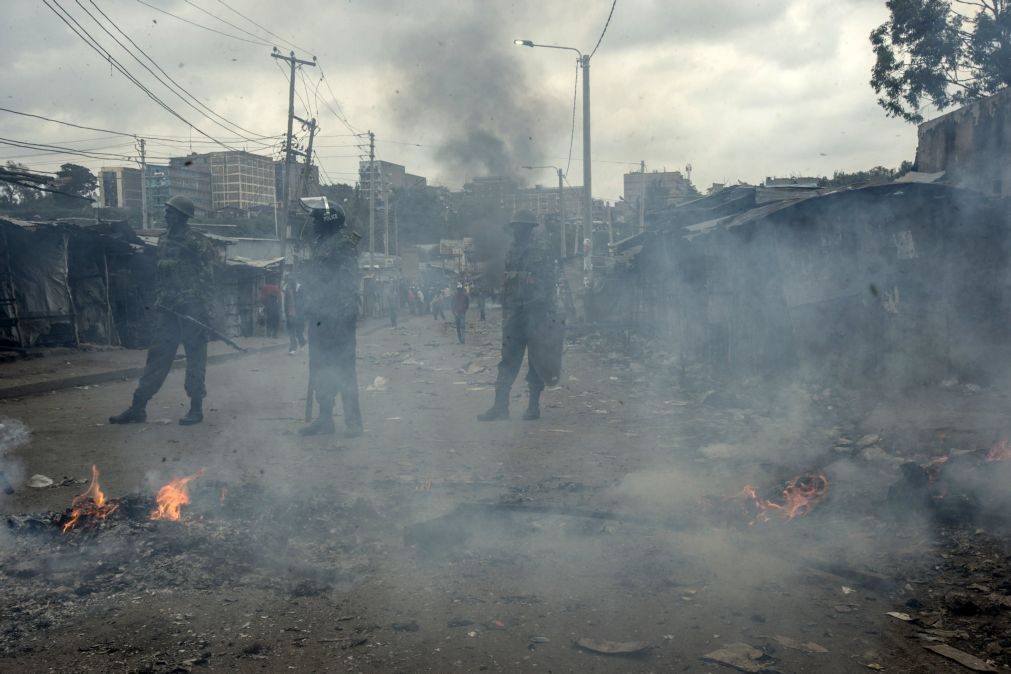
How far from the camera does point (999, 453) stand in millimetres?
4383

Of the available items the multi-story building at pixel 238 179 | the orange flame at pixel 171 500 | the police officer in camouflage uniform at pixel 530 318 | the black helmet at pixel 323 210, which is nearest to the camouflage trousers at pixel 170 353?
the black helmet at pixel 323 210

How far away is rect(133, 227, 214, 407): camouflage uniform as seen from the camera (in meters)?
6.92

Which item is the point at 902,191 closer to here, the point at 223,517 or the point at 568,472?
the point at 568,472

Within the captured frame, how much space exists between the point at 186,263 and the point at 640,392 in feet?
17.8

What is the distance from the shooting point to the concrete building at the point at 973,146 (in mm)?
8844

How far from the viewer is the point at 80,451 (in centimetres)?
582

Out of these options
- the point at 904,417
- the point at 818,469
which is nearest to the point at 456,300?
the point at 904,417

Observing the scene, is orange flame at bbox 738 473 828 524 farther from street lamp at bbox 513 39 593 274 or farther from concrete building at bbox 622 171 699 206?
concrete building at bbox 622 171 699 206

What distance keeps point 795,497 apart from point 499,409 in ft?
11.8

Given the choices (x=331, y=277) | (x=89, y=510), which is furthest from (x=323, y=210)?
(x=89, y=510)

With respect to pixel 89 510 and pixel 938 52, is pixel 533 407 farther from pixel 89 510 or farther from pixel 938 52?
pixel 938 52

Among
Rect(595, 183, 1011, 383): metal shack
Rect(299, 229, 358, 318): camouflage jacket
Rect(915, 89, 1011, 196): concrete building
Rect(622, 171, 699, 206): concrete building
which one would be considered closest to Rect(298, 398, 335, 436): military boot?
Rect(299, 229, 358, 318): camouflage jacket

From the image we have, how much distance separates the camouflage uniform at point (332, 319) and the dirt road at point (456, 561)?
1.32 feet

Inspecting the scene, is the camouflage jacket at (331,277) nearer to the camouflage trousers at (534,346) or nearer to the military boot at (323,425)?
the military boot at (323,425)
